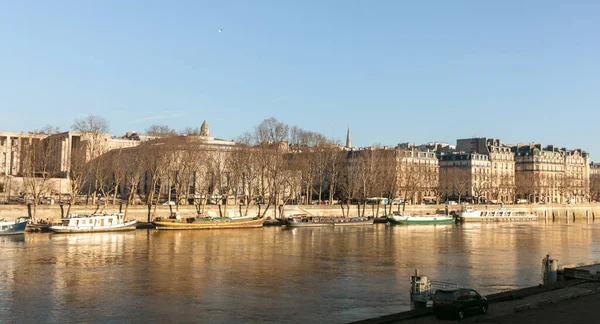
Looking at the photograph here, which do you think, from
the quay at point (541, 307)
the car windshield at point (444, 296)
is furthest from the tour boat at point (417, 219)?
the car windshield at point (444, 296)

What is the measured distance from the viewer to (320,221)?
75188mm

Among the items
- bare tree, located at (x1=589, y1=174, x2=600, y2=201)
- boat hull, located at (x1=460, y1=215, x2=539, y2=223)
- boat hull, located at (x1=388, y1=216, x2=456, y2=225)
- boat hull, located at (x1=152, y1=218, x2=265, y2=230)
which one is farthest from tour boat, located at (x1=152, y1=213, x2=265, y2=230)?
bare tree, located at (x1=589, y1=174, x2=600, y2=201)

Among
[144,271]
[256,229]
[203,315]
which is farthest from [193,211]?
[203,315]

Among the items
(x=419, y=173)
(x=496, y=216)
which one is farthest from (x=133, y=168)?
(x=496, y=216)

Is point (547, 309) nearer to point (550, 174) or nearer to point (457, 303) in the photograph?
point (457, 303)

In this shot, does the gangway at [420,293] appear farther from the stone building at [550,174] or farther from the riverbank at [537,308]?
the stone building at [550,174]

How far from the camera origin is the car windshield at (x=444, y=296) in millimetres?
20127

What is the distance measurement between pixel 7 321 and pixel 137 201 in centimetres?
6048

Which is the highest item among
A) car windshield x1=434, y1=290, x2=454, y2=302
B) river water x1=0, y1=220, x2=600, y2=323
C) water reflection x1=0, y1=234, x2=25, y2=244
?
car windshield x1=434, y1=290, x2=454, y2=302

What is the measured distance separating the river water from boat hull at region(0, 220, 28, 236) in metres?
1.22

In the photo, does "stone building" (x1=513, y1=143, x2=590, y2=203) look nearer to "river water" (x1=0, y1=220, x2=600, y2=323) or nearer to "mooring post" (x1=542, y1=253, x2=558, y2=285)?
"river water" (x1=0, y1=220, x2=600, y2=323)

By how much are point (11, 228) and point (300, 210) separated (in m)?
35.3

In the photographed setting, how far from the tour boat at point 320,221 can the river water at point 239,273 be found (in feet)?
54.2

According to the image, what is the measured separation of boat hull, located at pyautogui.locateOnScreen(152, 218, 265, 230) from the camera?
63312 mm
